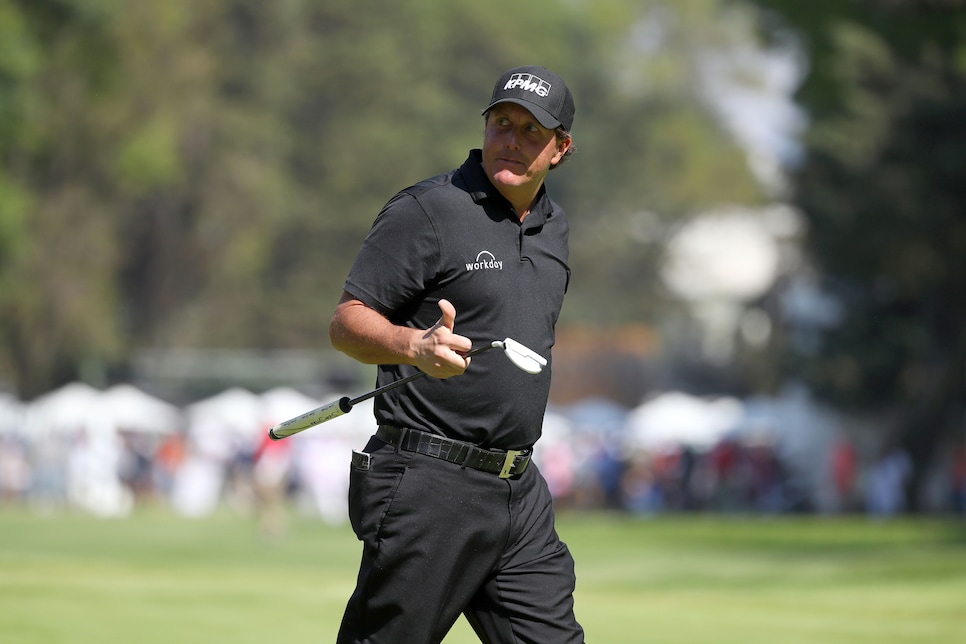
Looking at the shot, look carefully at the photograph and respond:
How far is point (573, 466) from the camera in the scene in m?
46.0

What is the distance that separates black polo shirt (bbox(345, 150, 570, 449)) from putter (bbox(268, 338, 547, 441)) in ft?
0.35

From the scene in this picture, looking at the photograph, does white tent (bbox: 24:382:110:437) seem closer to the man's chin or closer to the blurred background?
the blurred background

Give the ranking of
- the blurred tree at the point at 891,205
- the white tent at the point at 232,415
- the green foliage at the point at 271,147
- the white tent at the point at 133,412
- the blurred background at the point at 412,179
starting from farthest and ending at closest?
1. the green foliage at the point at 271,147
2. the white tent at the point at 232,415
3. the white tent at the point at 133,412
4. the blurred background at the point at 412,179
5. the blurred tree at the point at 891,205

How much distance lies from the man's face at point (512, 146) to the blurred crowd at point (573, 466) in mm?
33134

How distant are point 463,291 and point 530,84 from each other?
2.67 ft

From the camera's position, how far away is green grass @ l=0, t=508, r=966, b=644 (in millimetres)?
13352

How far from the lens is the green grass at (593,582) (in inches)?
A: 526

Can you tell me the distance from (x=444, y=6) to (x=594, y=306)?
18651 millimetres

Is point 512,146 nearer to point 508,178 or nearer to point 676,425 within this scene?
point 508,178

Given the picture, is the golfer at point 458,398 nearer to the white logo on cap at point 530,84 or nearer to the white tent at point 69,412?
the white logo on cap at point 530,84

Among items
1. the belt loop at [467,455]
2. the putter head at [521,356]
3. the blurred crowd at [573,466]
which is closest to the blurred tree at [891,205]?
the blurred crowd at [573,466]

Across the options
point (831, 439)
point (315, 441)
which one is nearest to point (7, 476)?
point (315, 441)

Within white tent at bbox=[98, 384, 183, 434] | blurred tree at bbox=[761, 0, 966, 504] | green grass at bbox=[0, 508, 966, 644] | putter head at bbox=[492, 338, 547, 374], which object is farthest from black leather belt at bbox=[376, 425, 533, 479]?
white tent at bbox=[98, 384, 183, 434]

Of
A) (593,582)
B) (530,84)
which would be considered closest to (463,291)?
(530,84)
